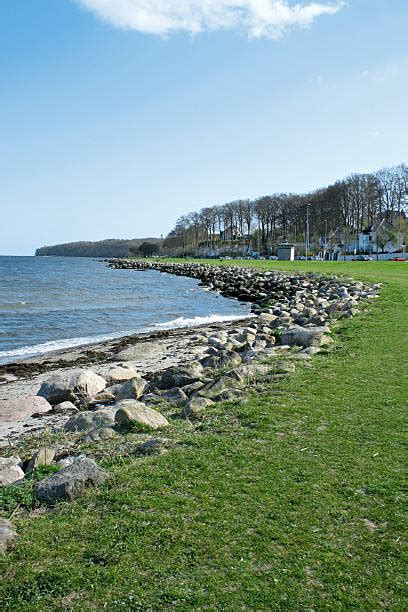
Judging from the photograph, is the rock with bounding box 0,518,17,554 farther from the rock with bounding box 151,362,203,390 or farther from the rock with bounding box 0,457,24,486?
the rock with bounding box 151,362,203,390

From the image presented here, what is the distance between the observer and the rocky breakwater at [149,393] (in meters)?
5.66

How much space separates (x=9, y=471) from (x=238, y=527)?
3.06 metres

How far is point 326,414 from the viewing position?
708 cm

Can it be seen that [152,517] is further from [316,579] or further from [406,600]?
[406,600]

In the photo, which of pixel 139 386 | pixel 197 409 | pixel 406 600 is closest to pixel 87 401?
pixel 139 386

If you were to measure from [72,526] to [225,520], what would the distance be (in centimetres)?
127

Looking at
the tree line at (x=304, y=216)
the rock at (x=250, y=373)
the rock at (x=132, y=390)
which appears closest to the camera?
the rock at (x=250, y=373)

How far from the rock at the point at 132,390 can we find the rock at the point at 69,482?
15.3ft

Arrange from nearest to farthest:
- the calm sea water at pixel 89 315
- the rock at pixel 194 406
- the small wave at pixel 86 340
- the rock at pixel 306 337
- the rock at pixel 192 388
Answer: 1. the rock at pixel 194 406
2. the rock at pixel 192 388
3. the rock at pixel 306 337
4. the small wave at pixel 86 340
5. the calm sea water at pixel 89 315

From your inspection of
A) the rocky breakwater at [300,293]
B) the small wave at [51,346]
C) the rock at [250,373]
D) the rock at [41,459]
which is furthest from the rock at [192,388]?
the small wave at [51,346]

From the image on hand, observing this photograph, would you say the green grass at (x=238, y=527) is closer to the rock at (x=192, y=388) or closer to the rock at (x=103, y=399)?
the rock at (x=192, y=388)

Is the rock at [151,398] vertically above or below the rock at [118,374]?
above

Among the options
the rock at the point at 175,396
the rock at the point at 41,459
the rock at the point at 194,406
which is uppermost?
the rock at the point at 194,406

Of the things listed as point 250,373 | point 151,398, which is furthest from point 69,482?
point 250,373
